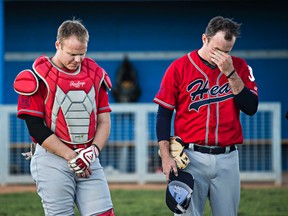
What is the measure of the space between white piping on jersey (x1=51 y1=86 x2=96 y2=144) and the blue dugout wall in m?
10.7

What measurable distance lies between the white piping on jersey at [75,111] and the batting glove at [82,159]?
0.09m

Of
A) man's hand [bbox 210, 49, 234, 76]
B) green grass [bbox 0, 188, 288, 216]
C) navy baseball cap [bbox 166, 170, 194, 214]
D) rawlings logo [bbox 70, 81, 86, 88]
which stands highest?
man's hand [bbox 210, 49, 234, 76]

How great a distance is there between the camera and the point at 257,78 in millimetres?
16297

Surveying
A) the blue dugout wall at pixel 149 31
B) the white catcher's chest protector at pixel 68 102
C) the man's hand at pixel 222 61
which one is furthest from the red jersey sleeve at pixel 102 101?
the blue dugout wall at pixel 149 31

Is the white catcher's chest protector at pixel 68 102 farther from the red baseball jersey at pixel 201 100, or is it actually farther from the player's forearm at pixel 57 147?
the red baseball jersey at pixel 201 100

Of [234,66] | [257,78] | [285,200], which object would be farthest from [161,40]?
[234,66]

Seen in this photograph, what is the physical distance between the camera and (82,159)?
5.46 metres

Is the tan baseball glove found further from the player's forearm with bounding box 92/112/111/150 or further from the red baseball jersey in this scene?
the player's forearm with bounding box 92/112/111/150

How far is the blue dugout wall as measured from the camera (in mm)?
16219

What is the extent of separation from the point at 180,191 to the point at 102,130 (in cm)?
71

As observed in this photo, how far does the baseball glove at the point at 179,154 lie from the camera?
5758mm

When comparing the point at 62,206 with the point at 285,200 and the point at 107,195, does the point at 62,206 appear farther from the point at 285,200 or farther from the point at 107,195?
the point at 285,200

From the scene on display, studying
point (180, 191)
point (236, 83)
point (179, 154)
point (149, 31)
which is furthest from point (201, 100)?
point (149, 31)

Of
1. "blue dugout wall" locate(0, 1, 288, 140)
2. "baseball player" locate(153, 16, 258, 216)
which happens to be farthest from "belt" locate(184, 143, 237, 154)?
"blue dugout wall" locate(0, 1, 288, 140)
